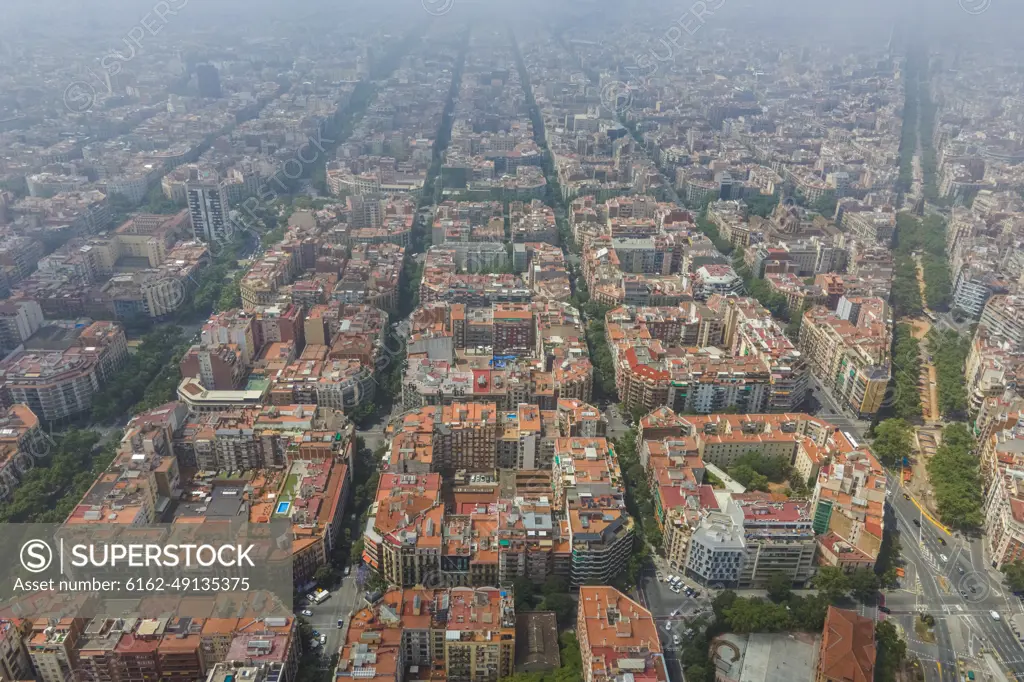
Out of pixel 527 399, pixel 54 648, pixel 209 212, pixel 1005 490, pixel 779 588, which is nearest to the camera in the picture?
pixel 54 648

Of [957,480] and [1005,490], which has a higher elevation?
[1005,490]

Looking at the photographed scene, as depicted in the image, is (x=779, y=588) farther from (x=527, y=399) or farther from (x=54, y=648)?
(x=54, y=648)

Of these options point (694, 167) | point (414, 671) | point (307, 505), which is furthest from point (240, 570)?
point (694, 167)

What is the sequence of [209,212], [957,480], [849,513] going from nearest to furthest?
[849,513]
[957,480]
[209,212]

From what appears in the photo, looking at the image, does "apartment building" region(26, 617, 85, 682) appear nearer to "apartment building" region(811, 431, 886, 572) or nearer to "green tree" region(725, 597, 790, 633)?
"green tree" region(725, 597, 790, 633)

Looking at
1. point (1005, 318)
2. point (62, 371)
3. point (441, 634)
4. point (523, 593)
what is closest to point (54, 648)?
point (441, 634)

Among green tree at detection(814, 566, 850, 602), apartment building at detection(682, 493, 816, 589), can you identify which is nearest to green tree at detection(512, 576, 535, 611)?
apartment building at detection(682, 493, 816, 589)

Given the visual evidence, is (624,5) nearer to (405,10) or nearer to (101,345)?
(405,10)

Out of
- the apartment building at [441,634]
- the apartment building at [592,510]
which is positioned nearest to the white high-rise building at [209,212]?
the apartment building at [592,510]
